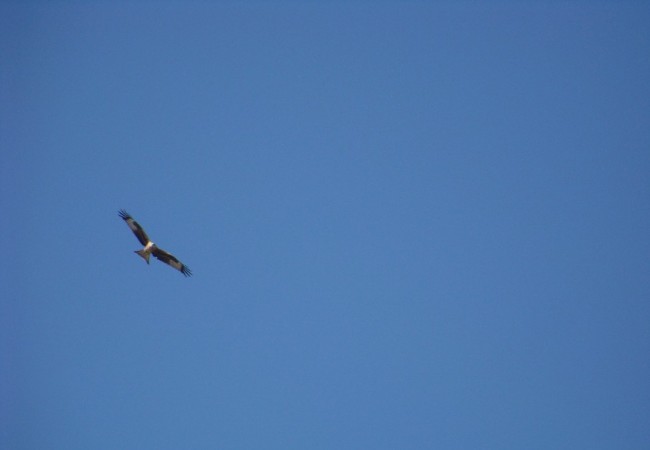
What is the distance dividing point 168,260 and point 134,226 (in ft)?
4.68

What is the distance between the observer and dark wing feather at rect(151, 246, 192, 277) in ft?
82.6

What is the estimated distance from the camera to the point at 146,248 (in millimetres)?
25062

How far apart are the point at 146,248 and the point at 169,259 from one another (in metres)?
0.79

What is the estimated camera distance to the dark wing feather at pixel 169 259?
25172 mm

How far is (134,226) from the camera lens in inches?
982

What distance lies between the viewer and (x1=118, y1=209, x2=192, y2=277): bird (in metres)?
24.9

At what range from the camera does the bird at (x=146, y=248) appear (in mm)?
24906

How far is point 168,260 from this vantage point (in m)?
25.5

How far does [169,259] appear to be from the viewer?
2548 cm
